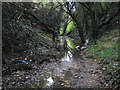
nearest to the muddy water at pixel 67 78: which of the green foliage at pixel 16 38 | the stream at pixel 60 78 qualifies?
the stream at pixel 60 78

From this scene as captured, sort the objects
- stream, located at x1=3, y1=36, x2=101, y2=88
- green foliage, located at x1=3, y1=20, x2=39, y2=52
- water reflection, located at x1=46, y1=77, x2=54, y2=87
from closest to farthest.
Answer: stream, located at x1=3, y1=36, x2=101, y2=88 → water reflection, located at x1=46, y1=77, x2=54, y2=87 → green foliage, located at x1=3, y1=20, x2=39, y2=52

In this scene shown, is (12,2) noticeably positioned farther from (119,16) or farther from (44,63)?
(119,16)

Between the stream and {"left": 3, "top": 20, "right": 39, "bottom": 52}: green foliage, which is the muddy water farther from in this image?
{"left": 3, "top": 20, "right": 39, "bottom": 52}: green foliage

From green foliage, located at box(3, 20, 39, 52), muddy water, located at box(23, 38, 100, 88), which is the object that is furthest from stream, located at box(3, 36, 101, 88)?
green foliage, located at box(3, 20, 39, 52)

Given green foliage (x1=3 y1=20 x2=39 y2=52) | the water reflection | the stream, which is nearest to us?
the stream

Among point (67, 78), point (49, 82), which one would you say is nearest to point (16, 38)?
point (49, 82)

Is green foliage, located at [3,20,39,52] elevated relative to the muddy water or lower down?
elevated

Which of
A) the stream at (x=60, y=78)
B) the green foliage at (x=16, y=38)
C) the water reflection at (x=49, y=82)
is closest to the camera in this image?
the stream at (x=60, y=78)

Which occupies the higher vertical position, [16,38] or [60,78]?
[16,38]

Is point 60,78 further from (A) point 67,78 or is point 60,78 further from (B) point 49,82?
(B) point 49,82

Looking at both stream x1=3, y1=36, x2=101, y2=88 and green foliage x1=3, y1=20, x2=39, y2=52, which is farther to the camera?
green foliage x1=3, y1=20, x2=39, y2=52

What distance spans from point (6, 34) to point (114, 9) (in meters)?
10.3

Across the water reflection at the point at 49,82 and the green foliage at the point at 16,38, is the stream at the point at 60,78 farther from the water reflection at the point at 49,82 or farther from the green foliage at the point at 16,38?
the green foliage at the point at 16,38

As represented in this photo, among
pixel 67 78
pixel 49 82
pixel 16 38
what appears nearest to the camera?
pixel 49 82
